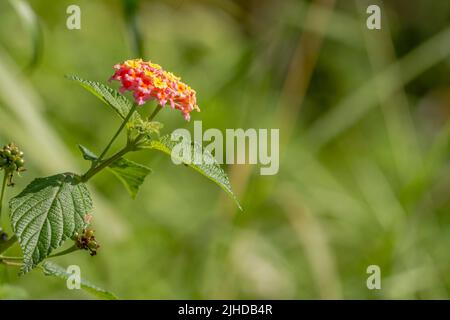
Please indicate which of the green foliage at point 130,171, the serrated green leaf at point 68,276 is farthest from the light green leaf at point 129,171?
the serrated green leaf at point 68,276

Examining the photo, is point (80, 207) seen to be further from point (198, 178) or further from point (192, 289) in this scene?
point (198, 178)

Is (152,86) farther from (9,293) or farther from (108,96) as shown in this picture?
(9,293)

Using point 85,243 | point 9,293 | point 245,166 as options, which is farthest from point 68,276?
point 245,166

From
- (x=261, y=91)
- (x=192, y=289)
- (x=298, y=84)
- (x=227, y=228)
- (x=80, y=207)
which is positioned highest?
(x=298, y=84)

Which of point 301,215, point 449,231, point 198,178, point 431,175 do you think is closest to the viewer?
point 431,175

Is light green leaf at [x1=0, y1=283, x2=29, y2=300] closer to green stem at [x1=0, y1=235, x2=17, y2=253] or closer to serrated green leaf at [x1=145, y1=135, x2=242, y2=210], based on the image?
green stem at [x1=0, y1=235, x2=17, y2=253]

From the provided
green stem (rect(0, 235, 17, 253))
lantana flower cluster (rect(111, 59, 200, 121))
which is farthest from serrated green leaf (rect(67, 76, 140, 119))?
green stem (rect(0, 235, 17, 253))

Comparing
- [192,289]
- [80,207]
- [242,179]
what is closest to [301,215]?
[242,179]
